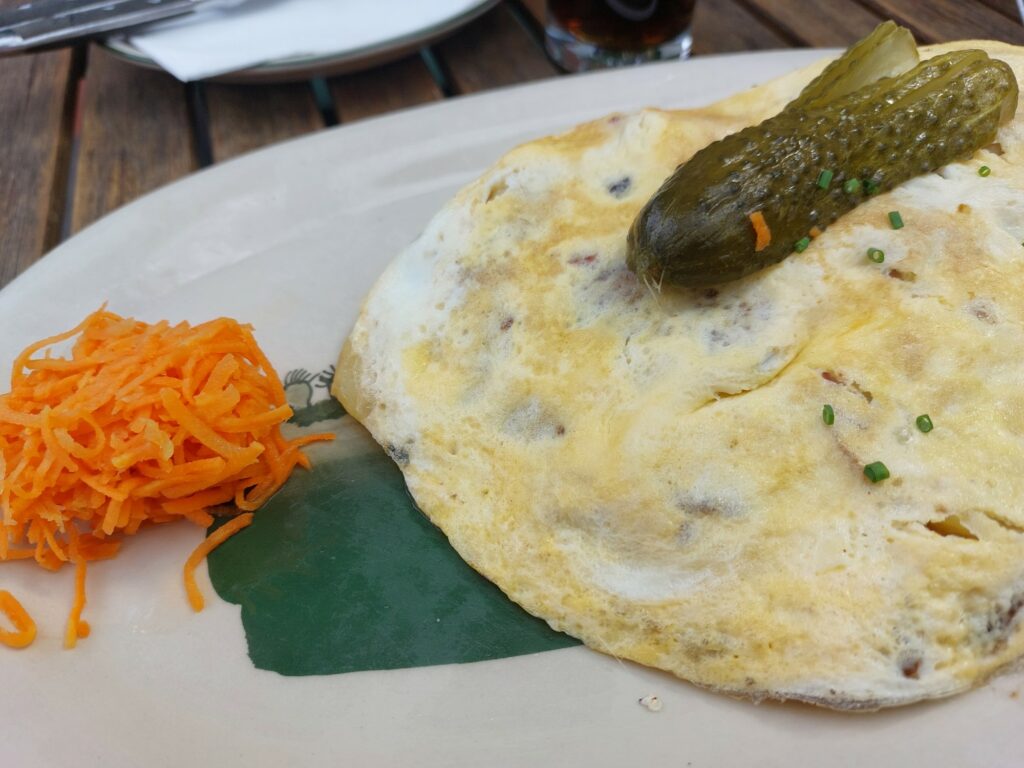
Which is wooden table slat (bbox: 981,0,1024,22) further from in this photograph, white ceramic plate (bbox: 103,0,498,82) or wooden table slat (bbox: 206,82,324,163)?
wooden table slat (bbox: 206,82,324,163)

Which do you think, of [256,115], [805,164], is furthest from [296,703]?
[256,115]

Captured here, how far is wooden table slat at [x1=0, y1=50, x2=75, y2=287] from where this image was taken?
2.79 m

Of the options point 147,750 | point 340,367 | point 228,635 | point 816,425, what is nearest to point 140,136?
point 340,367

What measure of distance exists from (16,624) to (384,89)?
8.28ft

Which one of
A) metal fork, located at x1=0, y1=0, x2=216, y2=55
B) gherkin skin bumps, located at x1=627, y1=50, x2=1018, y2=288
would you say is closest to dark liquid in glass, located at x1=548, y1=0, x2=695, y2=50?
gherkin skin bumps, located at x1=627, y1=50, x2=1018, y2=288

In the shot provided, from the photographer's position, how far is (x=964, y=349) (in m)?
1.55

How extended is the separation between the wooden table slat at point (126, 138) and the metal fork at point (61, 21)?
1.12 ft

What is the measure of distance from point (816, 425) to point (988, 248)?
55cm

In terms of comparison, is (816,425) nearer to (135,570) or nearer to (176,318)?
(135,570)

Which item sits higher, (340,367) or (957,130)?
(957,130)

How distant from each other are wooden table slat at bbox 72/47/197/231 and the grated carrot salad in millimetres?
1235

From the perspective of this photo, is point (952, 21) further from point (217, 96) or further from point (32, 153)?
point (32, 153)

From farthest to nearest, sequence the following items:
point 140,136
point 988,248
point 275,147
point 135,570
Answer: point 140,136 → point 275,147 → point 135,570 → point 988,248

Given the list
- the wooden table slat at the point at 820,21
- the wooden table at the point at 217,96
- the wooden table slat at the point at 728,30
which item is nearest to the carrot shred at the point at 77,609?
the wooden table at the point at 217,96
